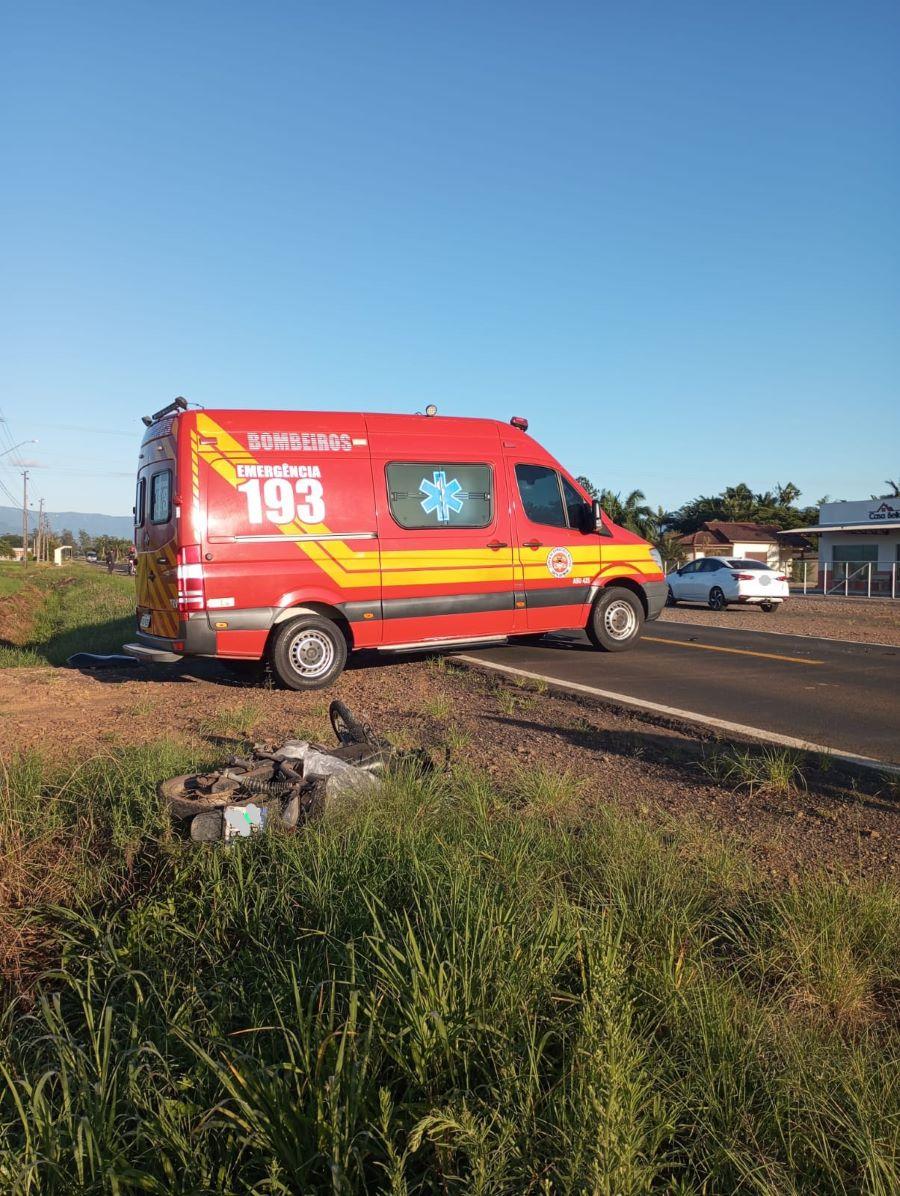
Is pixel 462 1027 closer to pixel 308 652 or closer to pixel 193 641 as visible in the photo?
pixel 193 641

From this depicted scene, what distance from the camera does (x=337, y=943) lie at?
2.96 m

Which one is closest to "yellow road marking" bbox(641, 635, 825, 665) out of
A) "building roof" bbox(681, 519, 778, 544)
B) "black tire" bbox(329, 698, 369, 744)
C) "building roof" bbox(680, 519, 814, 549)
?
"black tire" bbox(329, 698, 369, 744)

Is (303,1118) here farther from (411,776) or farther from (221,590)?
(221,590)

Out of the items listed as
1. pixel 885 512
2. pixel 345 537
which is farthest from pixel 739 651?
pixel 885 512

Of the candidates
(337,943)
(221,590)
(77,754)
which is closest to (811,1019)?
(337,943)

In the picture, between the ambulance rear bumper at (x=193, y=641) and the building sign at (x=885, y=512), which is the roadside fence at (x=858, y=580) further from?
the ambulance rear bumper at (x=193, y=641)

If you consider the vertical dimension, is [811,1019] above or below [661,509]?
below

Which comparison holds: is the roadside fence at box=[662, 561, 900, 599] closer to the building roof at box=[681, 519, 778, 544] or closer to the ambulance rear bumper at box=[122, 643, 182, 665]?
the building roof at box=[681, 519, 778, 544]

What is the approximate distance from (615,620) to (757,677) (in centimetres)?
240

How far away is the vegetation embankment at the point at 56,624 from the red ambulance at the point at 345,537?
16.1ft

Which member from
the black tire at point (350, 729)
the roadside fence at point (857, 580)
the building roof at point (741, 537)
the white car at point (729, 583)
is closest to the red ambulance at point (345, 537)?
the black tire at point (350, 729)

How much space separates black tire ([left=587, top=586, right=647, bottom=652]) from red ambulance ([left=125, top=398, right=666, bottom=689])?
24cm

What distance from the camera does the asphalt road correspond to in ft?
23.2

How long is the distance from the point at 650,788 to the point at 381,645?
4.83m
